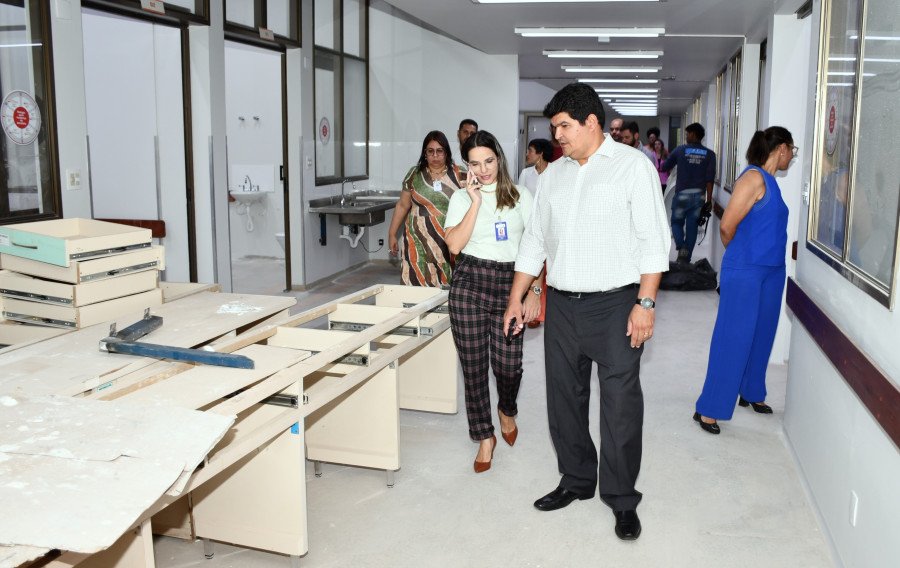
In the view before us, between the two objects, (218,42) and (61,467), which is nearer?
(61,467)

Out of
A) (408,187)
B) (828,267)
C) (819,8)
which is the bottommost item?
(828,267)

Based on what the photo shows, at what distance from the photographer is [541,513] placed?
3223 mm

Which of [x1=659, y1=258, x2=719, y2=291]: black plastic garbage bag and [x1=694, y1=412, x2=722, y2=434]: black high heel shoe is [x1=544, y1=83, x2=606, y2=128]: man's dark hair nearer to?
[x1=694, y1=412, x2=722, y2=434]: black high heel shoe

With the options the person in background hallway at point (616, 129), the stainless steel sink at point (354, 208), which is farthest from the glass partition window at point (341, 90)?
the person in background hallway at point (616, 129)

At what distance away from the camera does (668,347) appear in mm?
5980

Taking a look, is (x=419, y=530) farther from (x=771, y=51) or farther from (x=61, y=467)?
(x=771, y=51)

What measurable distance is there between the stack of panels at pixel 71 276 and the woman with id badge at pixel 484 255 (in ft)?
4.28

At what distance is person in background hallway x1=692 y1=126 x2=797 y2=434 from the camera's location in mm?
3988

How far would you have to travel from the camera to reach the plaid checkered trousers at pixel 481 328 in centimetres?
344

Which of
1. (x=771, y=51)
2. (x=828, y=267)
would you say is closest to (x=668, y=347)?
(x=771, y=51)

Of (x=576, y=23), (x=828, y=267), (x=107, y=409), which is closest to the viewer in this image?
(x=107, y=409)

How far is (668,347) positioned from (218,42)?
4.15 metres

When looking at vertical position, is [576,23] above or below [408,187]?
above

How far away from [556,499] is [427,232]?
1.90m
